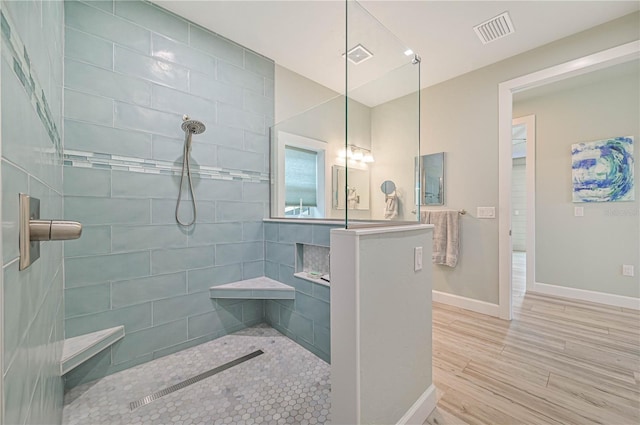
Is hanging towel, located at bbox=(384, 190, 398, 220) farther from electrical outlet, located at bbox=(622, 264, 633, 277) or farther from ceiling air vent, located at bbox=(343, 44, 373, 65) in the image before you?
electrical outlet, located at bbox=(622, 264, 633, 277)

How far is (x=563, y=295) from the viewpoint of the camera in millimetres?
3234

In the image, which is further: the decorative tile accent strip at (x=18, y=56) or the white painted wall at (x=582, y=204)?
the white painted wall at (x=582, y=204)

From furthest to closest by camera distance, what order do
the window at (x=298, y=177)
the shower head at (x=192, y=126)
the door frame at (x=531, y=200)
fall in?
the door frame at (x=531, y=200) < the window at (x=298, y=177) < the shower head at (x=192, y=126)

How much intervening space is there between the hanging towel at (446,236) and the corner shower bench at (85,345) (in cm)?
304

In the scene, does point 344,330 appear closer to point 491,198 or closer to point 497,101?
point 491,198

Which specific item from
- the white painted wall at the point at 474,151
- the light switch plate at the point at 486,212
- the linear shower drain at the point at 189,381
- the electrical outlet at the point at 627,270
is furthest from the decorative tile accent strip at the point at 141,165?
the electrical outlet at the point at 627,270

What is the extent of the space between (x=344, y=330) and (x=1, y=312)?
0.94 m

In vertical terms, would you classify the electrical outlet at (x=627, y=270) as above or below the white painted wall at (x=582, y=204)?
below

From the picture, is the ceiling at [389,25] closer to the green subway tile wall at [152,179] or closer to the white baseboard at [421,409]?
the green subway tile wall at [152,179]

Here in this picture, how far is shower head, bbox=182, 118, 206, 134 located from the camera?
1894 millimetres

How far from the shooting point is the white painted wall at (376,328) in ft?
3.31

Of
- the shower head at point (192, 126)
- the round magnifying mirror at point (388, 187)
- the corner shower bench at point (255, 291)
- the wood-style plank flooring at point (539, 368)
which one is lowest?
the wood-style plank flooring at point (539, 368)

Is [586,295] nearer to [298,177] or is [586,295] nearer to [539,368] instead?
[539,368]

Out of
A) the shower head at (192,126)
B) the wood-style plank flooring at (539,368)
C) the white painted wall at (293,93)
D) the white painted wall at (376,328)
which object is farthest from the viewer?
the white painted wall at (293,93)
